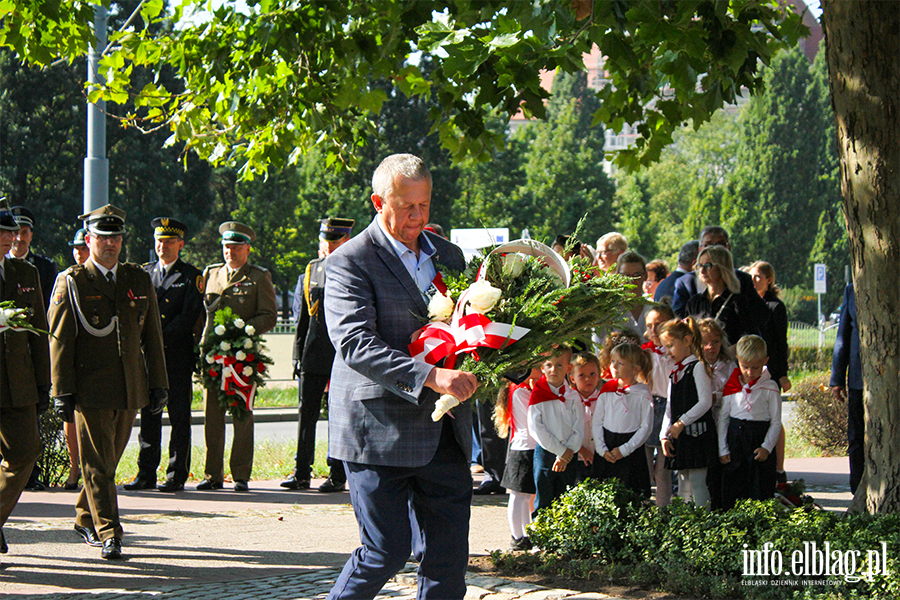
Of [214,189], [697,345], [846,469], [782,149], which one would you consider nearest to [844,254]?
[782,149]

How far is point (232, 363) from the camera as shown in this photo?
9398mm

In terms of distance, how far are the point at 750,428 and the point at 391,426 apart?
3929 millimetres

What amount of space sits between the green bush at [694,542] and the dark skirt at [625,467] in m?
0.87

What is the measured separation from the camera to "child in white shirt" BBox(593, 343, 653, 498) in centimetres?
697

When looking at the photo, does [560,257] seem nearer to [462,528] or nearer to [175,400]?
[462,528]

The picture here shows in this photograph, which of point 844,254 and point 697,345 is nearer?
point 697,345

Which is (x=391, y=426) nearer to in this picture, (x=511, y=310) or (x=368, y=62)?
(x=511, y=310)

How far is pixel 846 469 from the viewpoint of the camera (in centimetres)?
1119

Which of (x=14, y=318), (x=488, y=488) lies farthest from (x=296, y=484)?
(x=14, y=318)

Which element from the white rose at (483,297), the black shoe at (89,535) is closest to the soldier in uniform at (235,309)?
the black shoe at (89,535)

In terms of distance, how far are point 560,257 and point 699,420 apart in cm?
323

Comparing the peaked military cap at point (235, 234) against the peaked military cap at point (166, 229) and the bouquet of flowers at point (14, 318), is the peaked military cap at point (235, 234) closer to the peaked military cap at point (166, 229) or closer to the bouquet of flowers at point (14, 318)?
the peaked military cap at point (166, 229)

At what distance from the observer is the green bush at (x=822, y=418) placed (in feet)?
42.7

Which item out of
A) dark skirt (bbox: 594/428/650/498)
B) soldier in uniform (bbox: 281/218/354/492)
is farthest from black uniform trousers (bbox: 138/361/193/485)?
dark skirt (bbox: 594/428/650/498)
